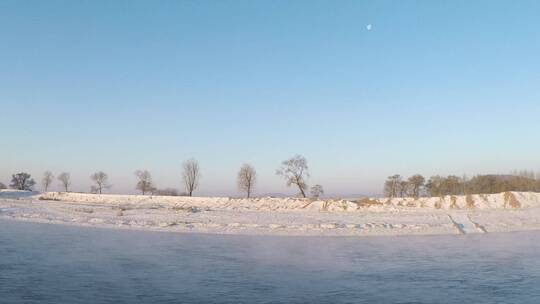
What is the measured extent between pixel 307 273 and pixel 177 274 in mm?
3803

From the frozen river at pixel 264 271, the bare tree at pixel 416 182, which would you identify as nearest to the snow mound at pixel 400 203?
the frozen river at pixel 264 271

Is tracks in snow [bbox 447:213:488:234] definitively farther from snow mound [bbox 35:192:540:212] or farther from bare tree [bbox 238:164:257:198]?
bare tree [bbox 238:164:257:198]

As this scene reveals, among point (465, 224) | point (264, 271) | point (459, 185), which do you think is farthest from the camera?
point (459, 185)

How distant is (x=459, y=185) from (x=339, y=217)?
5831 cm

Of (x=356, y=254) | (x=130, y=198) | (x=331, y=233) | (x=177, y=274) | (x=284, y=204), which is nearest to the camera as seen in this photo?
(x=177, y=274)

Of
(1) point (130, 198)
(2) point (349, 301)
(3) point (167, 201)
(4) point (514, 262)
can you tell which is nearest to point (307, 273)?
(2) point (349, 301)

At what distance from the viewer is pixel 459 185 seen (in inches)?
3310

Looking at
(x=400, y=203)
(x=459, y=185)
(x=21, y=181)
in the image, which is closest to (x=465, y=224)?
(x=400, y=203)

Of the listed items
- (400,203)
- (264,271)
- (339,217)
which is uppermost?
(400,203)

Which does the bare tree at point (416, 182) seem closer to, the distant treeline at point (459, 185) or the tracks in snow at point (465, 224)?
the distant treeline at point (459, 185)

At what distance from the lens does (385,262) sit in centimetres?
1453

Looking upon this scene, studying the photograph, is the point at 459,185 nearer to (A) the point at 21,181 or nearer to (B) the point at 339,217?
(B) the point at 339,217

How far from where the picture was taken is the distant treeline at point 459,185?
249ft

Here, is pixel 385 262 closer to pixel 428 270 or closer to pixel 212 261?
pixel 428 270
